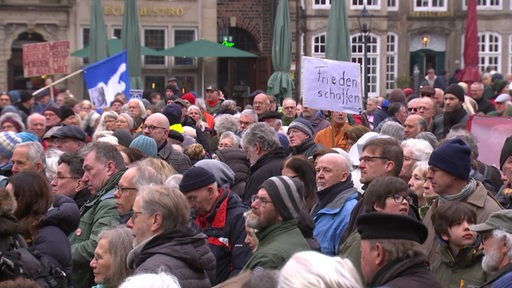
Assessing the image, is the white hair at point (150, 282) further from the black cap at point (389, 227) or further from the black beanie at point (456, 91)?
the black beanie at point (456, 91)

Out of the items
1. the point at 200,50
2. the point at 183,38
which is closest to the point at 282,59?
the point at 200,50

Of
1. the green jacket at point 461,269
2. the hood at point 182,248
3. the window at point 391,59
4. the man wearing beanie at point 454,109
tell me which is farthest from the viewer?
the window at point 391,59

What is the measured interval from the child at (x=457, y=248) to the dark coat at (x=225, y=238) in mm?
1372

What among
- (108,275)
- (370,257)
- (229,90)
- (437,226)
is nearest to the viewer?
(370,257)

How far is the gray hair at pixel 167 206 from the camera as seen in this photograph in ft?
19.3

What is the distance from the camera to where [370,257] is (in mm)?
4859

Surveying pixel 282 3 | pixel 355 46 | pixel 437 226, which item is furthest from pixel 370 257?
pixel 355 46

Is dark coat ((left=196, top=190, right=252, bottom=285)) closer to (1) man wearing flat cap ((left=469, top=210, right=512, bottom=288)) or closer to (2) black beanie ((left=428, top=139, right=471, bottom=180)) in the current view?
(2) black beanie ((left=428, top=139, right=471, bottom=180))

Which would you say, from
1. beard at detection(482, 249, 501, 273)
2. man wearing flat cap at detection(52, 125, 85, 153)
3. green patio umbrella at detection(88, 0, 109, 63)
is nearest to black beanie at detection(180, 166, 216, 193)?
beard at detection(482, 249, 501, 273)

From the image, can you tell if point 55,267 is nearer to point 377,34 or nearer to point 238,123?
point 238,123

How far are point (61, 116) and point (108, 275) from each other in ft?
27.9

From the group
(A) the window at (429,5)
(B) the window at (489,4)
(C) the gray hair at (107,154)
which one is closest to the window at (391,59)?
(A) the window at (429,5)

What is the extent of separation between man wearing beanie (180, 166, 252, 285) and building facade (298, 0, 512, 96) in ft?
104

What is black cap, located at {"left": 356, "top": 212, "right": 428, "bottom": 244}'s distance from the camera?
15.9 feet
